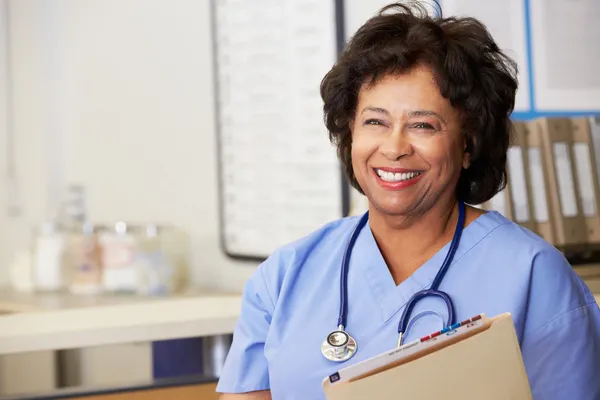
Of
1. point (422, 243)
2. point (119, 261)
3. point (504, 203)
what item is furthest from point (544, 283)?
point (119, 261)

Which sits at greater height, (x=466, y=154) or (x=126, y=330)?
(x=466, y=154)

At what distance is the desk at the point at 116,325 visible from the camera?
5.16 ft

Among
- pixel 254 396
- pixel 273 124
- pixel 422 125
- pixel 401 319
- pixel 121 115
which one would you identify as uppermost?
pixel 121 115

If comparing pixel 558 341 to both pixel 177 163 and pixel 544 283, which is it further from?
pixel 177 163

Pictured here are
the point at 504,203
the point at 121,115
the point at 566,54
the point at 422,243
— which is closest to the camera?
the point at 422,243

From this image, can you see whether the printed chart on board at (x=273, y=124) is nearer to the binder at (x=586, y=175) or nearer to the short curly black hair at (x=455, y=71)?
the binder at (x=586, y=175)

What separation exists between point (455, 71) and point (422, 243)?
0.23 metres

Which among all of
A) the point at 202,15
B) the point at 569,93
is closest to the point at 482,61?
the point at 569,93

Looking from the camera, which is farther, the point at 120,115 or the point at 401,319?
the point at 120,115

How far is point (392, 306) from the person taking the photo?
111cm

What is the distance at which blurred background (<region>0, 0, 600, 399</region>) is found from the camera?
1.82 m

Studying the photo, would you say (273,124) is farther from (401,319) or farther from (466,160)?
(401,319)

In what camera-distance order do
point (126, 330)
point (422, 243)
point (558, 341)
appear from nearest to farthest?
point (558, 341) → point (422, 243) → point (126, 330)

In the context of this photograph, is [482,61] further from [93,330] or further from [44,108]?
[44,108]
